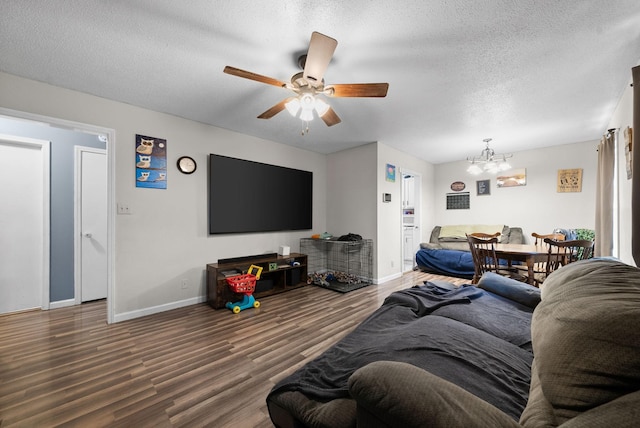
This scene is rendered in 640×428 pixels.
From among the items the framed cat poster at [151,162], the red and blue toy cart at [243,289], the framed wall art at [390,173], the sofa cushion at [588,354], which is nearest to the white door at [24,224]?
the framed cat poster at [151,162]

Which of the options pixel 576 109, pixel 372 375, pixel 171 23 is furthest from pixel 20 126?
pixel 576 109

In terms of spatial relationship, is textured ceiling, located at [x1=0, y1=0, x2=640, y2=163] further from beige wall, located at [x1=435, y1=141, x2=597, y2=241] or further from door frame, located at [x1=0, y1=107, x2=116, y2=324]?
beige wall, located at [x1=435, y1=141, x2=597, y2=241]

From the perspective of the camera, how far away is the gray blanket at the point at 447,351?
0.95 meters

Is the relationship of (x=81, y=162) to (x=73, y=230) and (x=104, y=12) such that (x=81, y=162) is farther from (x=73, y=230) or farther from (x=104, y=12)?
(x=104, y=12)

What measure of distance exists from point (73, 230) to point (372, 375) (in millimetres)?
4380

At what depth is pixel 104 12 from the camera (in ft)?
5.48

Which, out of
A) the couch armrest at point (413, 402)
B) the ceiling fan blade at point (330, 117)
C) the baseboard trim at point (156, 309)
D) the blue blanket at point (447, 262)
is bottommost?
the baseboard trim at point (156, 309)

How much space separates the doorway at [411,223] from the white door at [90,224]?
517cm

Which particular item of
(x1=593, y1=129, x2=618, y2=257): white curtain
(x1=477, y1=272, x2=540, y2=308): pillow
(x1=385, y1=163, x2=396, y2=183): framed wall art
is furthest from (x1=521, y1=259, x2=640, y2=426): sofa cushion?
(x1=385, y1=163, x2=396, y2=183): framed wall art

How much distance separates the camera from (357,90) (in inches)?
80.4

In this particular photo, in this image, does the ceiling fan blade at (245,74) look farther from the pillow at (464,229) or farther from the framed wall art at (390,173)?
the pillow at (464,229)

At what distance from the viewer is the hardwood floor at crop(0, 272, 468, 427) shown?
1.52m

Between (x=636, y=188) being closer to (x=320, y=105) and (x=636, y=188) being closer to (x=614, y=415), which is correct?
(x=614, y=415)

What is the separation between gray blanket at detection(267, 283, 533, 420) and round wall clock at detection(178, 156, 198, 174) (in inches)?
119
